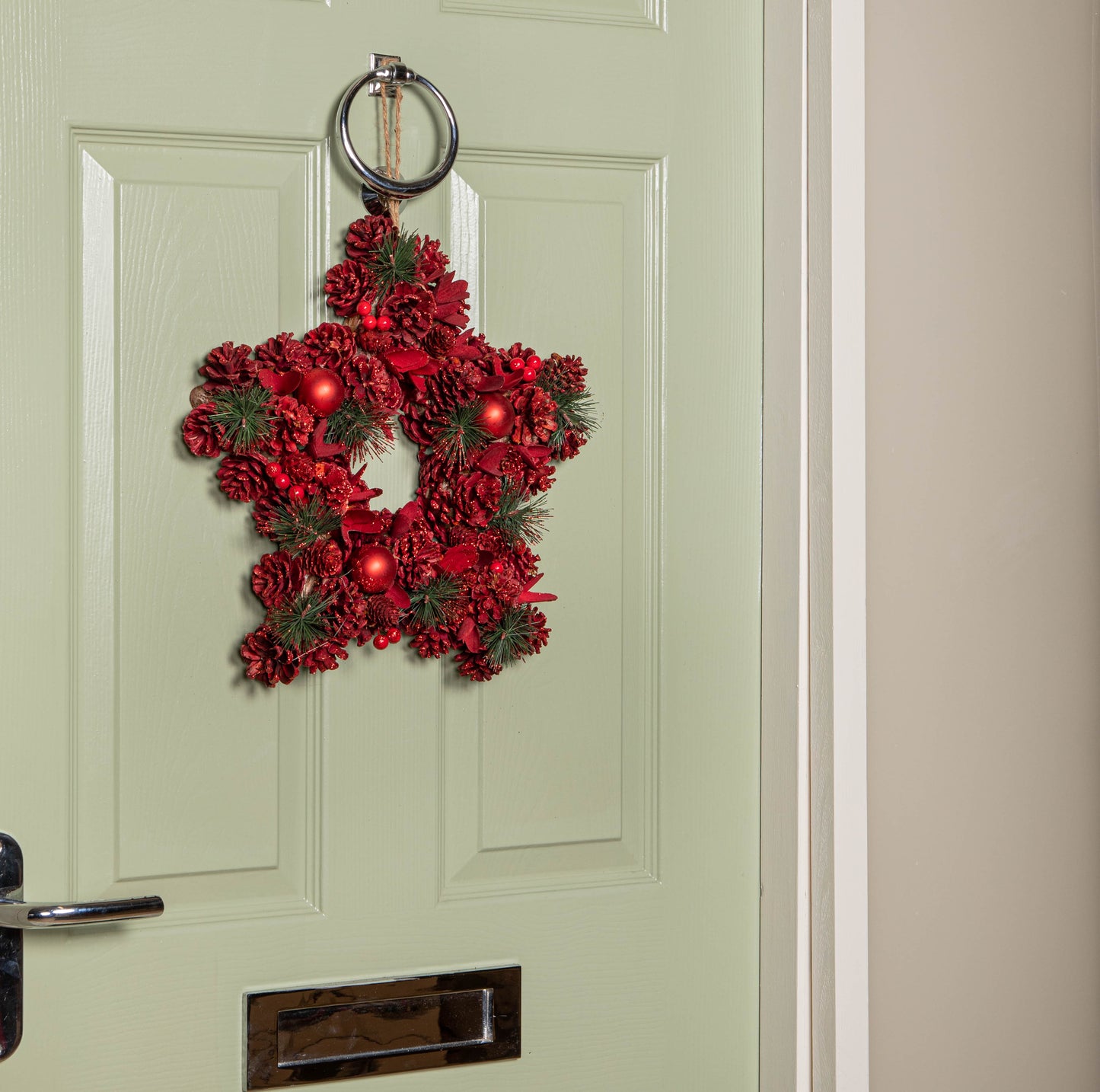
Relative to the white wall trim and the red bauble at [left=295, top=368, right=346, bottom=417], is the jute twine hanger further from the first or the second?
the white wall trim

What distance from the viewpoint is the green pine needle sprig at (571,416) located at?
83 cm

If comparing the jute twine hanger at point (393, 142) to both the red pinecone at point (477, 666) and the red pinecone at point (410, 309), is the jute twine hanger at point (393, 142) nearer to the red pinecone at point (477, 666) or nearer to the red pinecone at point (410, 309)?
the red pinecone at point (410, 309)

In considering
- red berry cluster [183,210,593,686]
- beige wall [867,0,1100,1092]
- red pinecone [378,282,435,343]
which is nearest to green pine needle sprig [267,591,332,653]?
red berry cluster [183,210,593,686]

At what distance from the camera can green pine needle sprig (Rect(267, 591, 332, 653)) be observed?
75 cm

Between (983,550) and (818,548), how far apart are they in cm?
17

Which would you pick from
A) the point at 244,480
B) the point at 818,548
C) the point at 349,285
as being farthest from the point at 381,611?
the point at 818,548

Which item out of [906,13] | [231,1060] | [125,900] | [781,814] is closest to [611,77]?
[906,13]

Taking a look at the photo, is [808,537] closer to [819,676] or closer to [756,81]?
[819,676]

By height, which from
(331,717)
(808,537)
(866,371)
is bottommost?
(331,717)

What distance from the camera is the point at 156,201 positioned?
2.54ft

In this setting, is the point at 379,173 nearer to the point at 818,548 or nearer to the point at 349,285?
the point at 349,285

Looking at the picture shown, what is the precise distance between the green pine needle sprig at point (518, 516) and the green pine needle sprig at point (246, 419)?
7.6 inches

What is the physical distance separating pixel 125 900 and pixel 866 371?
747 millimetres

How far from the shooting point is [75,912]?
2.39ft
